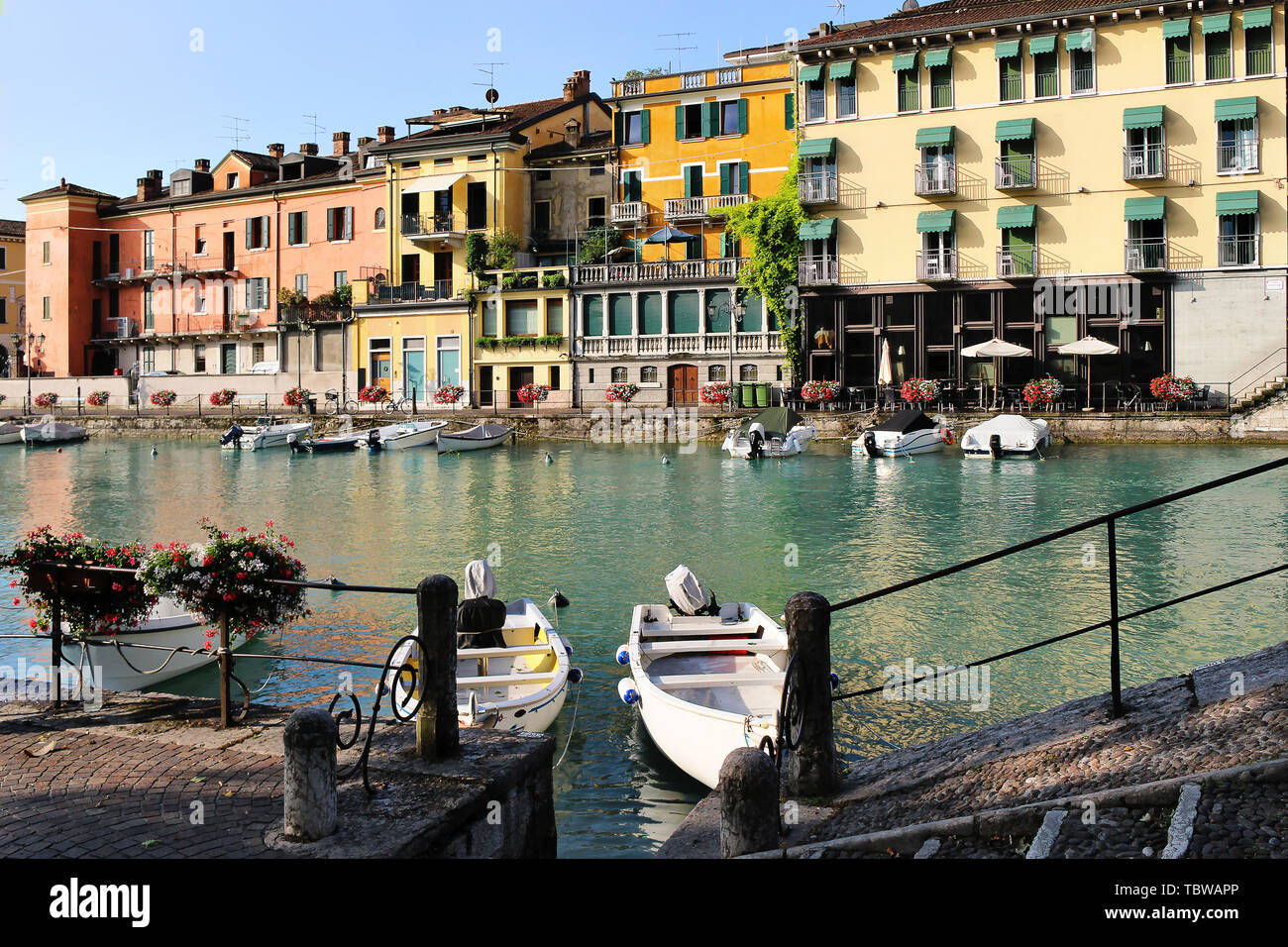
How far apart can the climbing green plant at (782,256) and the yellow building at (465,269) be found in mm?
11157

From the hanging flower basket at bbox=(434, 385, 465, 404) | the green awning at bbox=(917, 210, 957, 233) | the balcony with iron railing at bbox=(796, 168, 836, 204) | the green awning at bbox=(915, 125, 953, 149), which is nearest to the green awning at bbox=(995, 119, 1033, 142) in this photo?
the green awning at bbox=(915, 125, 953, 149)

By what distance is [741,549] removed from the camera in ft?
70.3

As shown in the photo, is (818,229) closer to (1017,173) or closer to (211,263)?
(1017,173)

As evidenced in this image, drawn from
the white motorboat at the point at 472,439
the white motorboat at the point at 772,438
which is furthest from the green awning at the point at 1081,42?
the white motorboat at the point at 472,439

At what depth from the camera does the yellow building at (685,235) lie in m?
51.8

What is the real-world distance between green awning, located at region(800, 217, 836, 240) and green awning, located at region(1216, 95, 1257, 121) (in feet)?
49.3

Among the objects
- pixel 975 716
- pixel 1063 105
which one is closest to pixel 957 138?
pixel 1063 105

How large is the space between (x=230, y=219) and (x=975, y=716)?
66730 millimetres

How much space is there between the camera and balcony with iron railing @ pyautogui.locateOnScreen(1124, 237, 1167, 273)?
142 ft

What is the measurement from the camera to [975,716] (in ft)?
35.9

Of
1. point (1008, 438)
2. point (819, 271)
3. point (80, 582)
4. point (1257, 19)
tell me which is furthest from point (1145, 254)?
point (80, 582)

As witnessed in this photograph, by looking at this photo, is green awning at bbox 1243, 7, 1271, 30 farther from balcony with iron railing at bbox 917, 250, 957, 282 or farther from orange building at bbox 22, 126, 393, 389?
orange building at bbox 22, 126, 393, 389

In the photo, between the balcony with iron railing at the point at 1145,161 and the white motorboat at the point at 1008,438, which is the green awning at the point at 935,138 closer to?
the balcony with iron railing at the point at 1145,161
